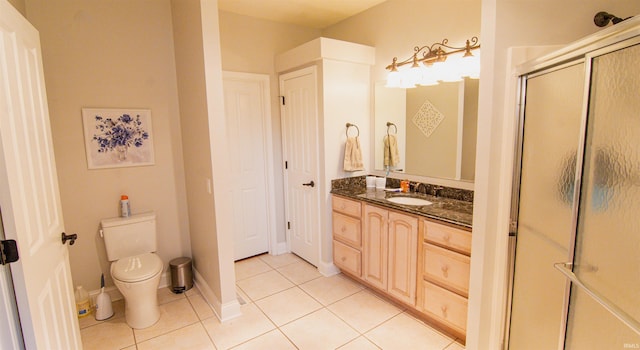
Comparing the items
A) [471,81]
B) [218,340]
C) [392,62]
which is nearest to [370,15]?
[392,62]

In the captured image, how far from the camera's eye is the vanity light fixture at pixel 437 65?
2.26 meters

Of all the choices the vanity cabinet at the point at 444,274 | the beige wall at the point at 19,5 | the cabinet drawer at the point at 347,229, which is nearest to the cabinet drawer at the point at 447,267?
the vanity cabinet at the point at 444,274

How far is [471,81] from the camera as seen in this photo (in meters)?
2.36

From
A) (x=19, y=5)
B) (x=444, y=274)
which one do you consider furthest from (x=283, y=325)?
(x=19, y=5)

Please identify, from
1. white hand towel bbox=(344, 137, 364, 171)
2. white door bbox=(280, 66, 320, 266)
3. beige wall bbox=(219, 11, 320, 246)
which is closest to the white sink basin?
white hand towel bbox=(344, 137, 364, 171)

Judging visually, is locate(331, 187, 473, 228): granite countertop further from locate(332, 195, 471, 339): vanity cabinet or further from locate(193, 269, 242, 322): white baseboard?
locate(193, 269, 242, 322): white baseboard

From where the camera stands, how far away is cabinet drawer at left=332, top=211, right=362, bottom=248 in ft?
9.07

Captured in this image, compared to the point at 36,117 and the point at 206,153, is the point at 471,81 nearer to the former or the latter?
the point at 206,153

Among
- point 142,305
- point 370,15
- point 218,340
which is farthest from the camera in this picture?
point 370,15

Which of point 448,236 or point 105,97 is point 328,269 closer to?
point 448,236

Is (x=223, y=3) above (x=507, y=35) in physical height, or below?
above

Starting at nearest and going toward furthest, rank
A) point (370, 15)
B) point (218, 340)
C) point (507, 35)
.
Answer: point (507, 35) < point (218, 340) < point (370, 15)

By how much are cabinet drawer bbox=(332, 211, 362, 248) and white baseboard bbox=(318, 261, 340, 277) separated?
317mm

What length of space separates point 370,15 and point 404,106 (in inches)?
39.7
